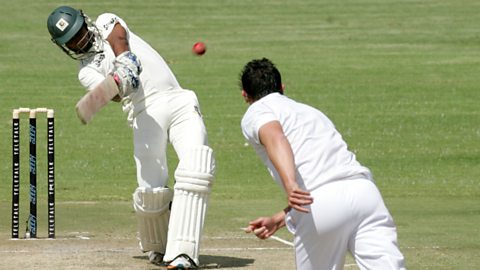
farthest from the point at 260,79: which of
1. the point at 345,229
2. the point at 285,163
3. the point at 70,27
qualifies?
the point at 70,27

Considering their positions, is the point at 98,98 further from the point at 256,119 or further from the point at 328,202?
the point at 328,202

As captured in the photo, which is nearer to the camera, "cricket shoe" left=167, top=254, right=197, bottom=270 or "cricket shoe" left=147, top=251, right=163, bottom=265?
"cricket shoe" left=167, top=254, right=197, bottom=270

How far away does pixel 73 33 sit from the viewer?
8102 millimetres

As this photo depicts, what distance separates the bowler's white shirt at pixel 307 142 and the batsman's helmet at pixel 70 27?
2.34 meters

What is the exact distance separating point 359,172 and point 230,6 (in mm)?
23647

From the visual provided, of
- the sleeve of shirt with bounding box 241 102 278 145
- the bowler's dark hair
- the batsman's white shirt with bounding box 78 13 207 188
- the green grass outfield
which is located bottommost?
the green grass outfield

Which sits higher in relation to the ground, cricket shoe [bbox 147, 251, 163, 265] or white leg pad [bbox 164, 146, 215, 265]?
white leg pad [bbox 164, 146, 215, 265]

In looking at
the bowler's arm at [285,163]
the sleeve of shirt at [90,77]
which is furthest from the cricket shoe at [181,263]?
the bowler's arm at [285,163]

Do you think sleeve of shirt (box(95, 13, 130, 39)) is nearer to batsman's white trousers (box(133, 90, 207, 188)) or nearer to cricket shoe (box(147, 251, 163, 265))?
batsman's white trousers (box(133, 90, 207, 188))

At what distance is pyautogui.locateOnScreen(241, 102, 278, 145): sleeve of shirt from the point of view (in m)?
5.92

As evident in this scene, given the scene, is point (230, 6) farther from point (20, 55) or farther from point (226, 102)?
point (226, 102)

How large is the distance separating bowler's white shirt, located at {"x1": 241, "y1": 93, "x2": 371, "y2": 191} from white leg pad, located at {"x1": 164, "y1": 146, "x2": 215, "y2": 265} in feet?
5.79

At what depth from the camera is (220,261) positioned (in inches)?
336

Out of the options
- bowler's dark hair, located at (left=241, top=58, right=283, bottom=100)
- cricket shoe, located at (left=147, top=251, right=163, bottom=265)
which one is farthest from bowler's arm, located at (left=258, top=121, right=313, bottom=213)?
cricket shoe, located at (left=147, top=251, right=163, bottom=265)
